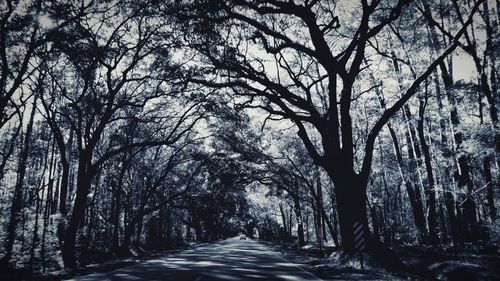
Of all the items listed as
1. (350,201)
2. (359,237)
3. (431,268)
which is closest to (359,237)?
(359,237)

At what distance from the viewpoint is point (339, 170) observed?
13.9m

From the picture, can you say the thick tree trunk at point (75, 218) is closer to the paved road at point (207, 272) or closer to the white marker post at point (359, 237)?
the paved road at point (207, 272)

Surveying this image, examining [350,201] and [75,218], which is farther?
[75,218]

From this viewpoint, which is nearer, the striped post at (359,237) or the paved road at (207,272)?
the paved road at (207,272)

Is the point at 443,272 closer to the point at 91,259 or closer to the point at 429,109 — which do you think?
the point at 429,109

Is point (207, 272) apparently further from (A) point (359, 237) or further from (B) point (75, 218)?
(B) point (75, 218)

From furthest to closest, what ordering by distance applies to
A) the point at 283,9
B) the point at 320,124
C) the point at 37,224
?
1. the point at 37,224
2. the point at 320,124
3. the point at 283,9

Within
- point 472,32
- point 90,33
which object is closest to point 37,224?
point 90,33

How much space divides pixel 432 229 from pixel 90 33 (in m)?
25.2

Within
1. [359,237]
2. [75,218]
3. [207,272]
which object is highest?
[75,218]

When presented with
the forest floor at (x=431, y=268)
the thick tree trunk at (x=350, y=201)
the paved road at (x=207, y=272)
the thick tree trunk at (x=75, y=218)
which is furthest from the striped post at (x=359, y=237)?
the thick tree trunk at (x=75, y=218)

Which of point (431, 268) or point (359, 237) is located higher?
point (359, 237)

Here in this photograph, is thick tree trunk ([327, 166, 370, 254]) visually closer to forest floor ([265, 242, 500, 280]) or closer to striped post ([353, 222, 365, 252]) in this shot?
striped post ([353, 222, 365, 252])

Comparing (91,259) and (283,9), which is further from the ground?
(283,9)
